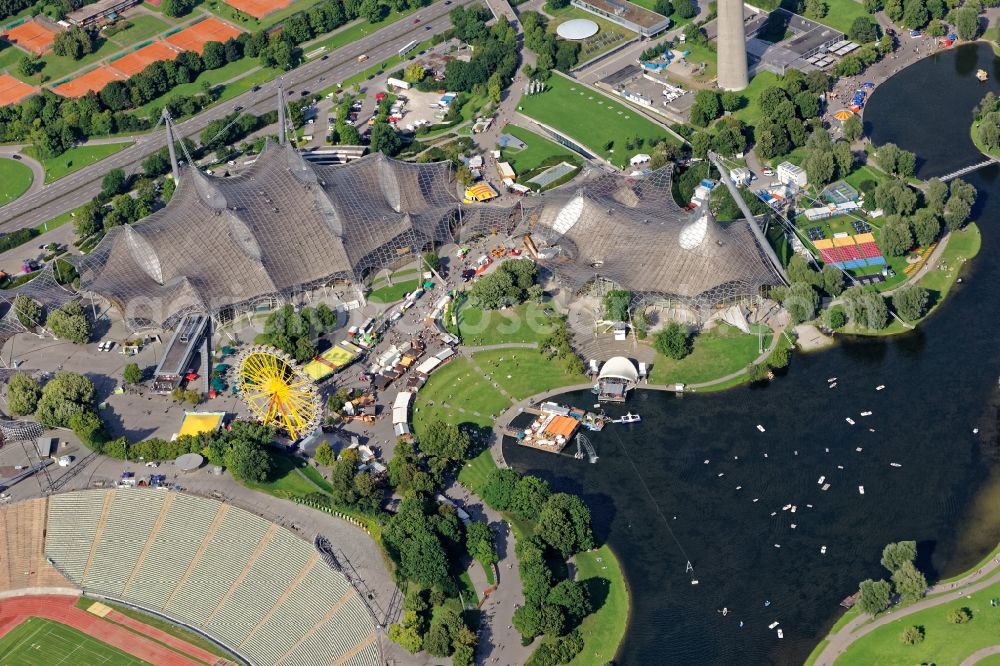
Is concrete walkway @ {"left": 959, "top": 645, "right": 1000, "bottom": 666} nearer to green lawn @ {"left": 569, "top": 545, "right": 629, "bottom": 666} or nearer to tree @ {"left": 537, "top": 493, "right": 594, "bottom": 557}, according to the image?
green lawn @ {"left": 569, "top": 545, "right": 629, "bottom": 666}

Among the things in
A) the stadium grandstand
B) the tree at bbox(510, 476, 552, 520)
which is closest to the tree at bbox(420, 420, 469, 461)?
the tree at bbox(510, 476, 552, 520)

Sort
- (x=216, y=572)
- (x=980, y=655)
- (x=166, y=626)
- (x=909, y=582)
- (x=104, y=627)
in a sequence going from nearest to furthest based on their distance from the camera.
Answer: (x=980, y=655), (x=909, y=582), (x=166, y=626), (x=104, y=627), (x=216, y=572)

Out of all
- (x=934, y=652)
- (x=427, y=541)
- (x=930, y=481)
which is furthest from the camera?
(x=930, y=481)

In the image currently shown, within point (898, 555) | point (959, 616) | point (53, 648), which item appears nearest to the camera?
point (959, 616)

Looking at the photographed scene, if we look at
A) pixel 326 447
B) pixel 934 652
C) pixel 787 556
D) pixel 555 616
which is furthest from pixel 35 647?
pixel 934 652

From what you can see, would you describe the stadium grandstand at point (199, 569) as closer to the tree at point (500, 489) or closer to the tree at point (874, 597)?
the tree at point (500, 489)

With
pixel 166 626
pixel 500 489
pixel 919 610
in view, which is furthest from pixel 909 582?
pixel 166 626

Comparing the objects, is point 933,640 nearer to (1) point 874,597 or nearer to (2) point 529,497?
(1) point 874,597

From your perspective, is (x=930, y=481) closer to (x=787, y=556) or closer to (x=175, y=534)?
(x=787, y=556)
